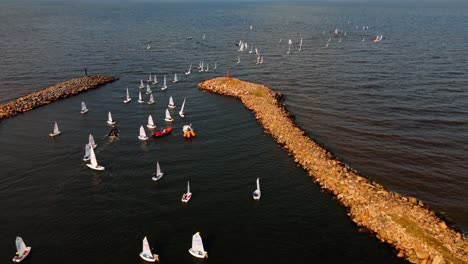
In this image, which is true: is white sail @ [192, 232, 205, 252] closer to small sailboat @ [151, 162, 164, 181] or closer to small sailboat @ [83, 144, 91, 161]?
small sailboat @ [151, 162, 164, 181]

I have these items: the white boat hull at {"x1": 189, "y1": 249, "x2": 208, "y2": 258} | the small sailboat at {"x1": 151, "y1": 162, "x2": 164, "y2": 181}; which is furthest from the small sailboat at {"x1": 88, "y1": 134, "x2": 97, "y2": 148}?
the white boat hull at {"x1": 189, "y1": 249, "x2": 208, "y2": 258}

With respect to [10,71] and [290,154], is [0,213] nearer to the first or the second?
[290,154]

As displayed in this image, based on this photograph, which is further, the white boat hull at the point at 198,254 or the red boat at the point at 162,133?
the red boat at the point at 162,133

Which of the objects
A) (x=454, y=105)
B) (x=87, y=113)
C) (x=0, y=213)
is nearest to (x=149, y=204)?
(x=0, y=213)

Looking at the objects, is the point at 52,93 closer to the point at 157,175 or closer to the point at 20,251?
the point at 157,175

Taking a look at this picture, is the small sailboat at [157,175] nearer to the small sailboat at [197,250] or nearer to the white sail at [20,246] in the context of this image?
the small sailboat at [197,250]

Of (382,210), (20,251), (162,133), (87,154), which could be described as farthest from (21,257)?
(382,210)

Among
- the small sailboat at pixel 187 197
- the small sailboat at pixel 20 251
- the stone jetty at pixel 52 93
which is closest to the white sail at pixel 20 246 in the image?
the small sailboat at pixel 20 251
